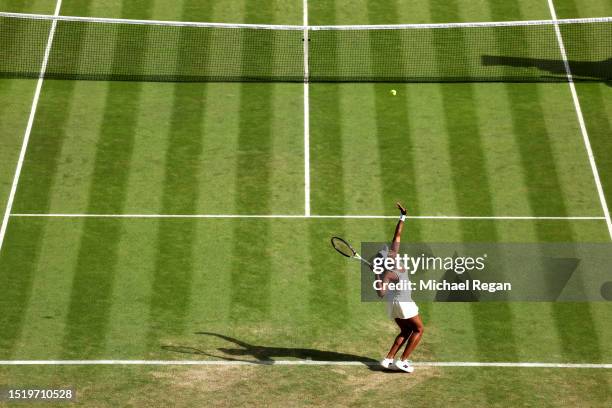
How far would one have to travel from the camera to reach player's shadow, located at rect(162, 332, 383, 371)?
23.1m

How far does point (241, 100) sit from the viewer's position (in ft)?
101

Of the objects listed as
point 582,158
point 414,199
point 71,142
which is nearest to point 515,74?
→ point 582,158

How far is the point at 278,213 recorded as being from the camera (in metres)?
27.3

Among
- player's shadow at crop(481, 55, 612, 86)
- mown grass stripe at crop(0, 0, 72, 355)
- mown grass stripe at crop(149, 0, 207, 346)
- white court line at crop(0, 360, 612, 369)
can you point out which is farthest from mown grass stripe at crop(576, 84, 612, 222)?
mown grass stripe at crop(0, 0, 72, 355)

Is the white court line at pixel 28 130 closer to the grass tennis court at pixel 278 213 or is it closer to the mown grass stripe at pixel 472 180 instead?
the grass tennis court at pixel 278 213

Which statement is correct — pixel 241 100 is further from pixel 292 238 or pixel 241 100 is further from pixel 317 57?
pixel 292 238

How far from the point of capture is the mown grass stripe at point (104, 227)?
78.3 feet

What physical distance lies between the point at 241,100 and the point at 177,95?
1.61 m

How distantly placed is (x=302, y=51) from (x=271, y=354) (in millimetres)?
11516

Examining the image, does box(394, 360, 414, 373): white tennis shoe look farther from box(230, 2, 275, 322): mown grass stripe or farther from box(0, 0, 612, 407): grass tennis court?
box(230, 2, 275, 322): mown grass stripe

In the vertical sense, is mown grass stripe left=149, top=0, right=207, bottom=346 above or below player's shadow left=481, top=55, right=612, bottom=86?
below

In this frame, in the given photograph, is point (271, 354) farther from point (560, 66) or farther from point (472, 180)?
point (560, 66)

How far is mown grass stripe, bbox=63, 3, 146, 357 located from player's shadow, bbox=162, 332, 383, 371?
5.63 ft

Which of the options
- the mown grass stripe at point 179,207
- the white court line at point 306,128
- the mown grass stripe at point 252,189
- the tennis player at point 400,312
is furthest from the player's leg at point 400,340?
the white court line at point 306,128
